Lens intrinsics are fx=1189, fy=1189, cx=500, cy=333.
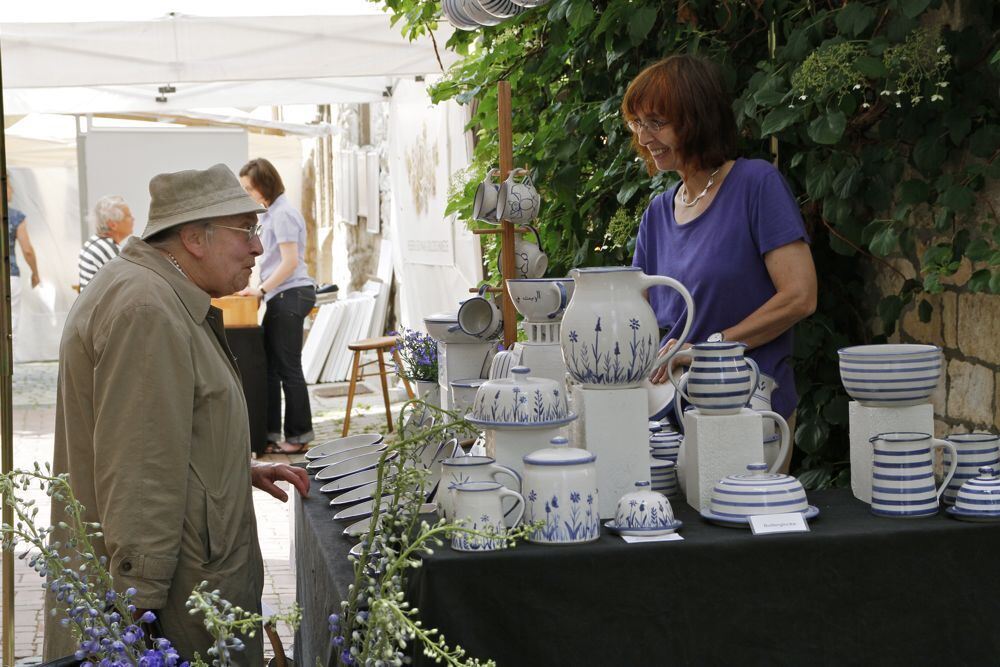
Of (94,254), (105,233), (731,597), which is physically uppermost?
(105,233)

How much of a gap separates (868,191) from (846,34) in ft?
1.38

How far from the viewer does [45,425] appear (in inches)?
333

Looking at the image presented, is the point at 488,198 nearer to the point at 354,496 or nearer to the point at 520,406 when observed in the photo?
the point at 354,496

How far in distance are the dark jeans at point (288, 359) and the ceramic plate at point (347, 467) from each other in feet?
14.5

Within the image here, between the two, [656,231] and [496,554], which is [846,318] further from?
[496,554]

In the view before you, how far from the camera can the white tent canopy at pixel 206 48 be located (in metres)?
5.80

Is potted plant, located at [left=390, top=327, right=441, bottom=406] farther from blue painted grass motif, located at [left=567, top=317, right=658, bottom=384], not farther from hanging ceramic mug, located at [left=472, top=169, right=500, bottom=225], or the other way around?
blue painted grass motif, located at [left=567, top=317, right=658, bottom=384]

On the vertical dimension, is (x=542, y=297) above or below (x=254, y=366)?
above

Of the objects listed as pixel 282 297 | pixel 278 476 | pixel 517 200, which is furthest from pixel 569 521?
pixel 282 297

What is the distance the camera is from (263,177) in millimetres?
6555

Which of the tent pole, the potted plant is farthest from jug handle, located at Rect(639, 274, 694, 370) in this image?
the tent pole

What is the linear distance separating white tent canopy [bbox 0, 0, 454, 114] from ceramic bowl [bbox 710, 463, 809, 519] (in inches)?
177

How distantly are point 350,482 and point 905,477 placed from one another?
3.22 ft

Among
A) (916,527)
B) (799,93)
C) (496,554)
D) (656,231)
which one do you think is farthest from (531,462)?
(799,93)
